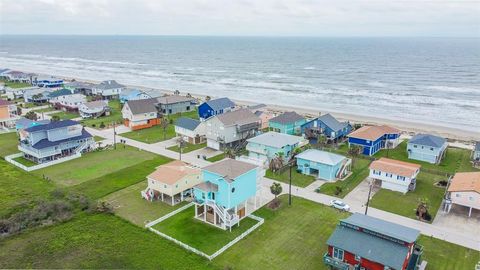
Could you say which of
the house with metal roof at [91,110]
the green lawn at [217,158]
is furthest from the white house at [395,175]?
the house with metal roof at [91,110]

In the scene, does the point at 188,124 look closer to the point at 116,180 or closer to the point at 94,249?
the point at 116,180

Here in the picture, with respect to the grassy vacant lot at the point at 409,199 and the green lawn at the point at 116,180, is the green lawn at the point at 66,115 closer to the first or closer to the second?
the green lawn at the point at 116,180

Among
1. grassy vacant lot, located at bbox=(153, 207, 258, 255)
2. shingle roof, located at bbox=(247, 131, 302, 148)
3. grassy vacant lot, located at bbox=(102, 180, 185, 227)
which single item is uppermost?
shingle roof, located at bbox=(247, 131, 302, 148)

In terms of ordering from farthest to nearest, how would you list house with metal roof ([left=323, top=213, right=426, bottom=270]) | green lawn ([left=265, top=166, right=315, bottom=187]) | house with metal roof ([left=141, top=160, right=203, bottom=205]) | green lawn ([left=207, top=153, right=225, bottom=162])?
green lawn ([left=207, top=153, right=225, bottom=162])
green lawn ([left=265, top=166, right=315, bottom=187])
house with metal roof ([left=141, top=160, right=203, bottom=205])
house with metal roof ([left=323, top=213, right=426, bottom=270])

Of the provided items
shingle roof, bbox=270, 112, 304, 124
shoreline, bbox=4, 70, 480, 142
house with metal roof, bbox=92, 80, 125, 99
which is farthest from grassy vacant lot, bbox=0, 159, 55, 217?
shoreline, bbox=4, 70, 480, 142

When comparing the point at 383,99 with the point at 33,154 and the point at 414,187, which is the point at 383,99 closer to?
the point at 414,187

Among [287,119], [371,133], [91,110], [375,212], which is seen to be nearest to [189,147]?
[287,119]

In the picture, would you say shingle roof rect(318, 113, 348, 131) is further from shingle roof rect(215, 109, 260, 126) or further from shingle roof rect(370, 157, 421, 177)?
shingle roof rect(370, 157, 421, 177)
